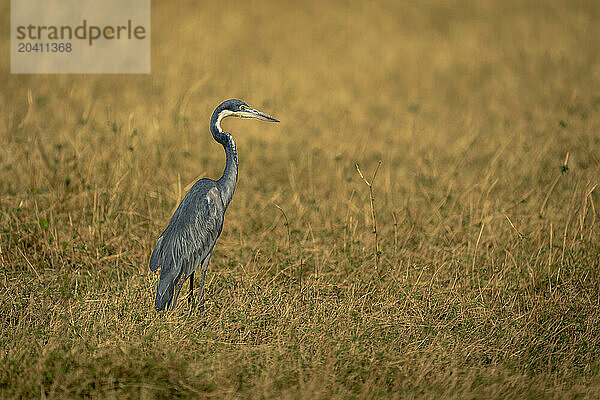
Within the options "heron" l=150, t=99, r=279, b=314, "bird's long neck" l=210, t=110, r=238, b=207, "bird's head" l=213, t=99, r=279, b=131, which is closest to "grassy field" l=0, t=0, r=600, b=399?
"heron" l=150, t=99, r=279, b=314

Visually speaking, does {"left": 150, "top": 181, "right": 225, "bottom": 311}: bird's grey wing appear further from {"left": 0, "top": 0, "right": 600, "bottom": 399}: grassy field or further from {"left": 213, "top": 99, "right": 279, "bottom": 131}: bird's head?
{"left": 213, "top": 99, "right": 279, "bottom": 131}: bird's head

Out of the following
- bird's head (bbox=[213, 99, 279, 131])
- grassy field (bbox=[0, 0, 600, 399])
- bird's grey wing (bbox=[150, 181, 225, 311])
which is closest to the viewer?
grassy field (bbox=[0, 0, 600, 399])

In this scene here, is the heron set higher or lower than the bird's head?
lower

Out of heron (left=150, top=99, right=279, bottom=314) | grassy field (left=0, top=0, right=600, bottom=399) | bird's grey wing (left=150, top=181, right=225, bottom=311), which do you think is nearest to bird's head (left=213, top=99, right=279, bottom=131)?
heron (left=150, top=99, right=279, bottom=314)

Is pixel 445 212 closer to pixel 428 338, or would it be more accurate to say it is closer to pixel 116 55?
pixel 428 338

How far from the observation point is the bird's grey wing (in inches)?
195

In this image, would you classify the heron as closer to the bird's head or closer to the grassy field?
the bird's head

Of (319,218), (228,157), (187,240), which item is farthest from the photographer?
(319,218)

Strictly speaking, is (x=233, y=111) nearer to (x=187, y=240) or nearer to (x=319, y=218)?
(x=187, y=240)

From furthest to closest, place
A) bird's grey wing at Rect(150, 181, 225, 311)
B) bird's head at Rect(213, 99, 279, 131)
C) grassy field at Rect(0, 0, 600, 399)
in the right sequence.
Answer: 1. bird's head at Rect(213, 99, 279, 131)
2. bird's grey wing at Rect(150, 181, 225, 311)
3. grassy field at Rect(0, 0, 600, 399)

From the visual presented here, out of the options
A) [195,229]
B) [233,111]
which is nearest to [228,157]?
[233,111]

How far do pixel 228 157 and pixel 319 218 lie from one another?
182cm

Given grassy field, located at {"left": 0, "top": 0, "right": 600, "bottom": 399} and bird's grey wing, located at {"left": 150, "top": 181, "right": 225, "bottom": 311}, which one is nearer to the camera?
grassy field, located at {"left": 0, "top": 0, "right": 600, "bottom": 399}

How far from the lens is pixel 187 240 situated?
16.5 feet
